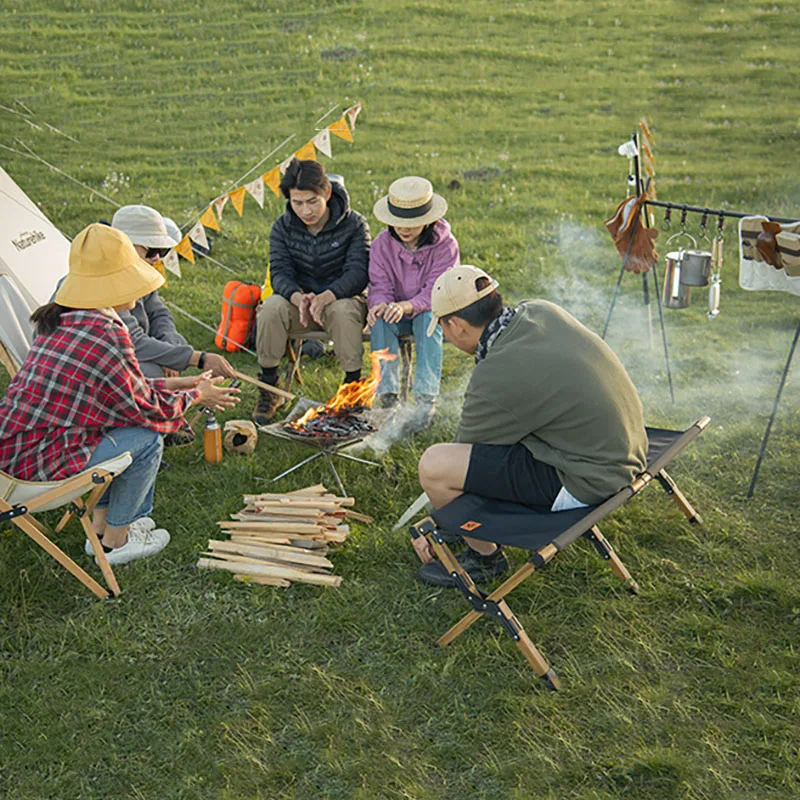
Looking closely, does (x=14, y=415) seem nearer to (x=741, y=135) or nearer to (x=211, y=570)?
(x=211, y=570)

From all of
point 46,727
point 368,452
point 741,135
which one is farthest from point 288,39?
point 46,727

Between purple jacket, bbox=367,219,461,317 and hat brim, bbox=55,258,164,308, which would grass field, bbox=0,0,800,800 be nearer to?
purple jacket, bbox=367,219,461,317

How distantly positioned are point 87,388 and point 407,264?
2.57 m

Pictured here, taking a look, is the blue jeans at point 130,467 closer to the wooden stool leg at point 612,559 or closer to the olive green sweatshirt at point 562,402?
the olive green sweatshirt at point 562,402

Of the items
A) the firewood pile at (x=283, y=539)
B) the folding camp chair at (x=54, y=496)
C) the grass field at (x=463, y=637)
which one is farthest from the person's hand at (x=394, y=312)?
the folding camp chair at (x=54, y=496)

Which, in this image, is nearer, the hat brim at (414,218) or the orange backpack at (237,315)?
the hat brim at (414,218)

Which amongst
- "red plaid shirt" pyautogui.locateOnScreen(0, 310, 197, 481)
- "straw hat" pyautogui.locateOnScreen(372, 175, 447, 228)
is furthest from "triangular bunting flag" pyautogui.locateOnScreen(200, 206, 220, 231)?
"red plaid shirt" pyautogui.locateOnScreen(0, 310, 197, 481)

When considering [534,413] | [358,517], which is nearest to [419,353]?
[358,517]

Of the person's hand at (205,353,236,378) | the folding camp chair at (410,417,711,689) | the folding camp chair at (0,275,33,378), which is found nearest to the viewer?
the folding camp chair at (410,417,711,689)

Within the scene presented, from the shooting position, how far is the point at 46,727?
11.7ft

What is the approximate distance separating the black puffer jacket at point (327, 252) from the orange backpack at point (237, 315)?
0.80m

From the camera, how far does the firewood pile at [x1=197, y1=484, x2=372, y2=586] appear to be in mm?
4445

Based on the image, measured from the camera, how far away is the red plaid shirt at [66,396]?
13.4 feet

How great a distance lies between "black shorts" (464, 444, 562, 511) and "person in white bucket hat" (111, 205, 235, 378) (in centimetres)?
196
